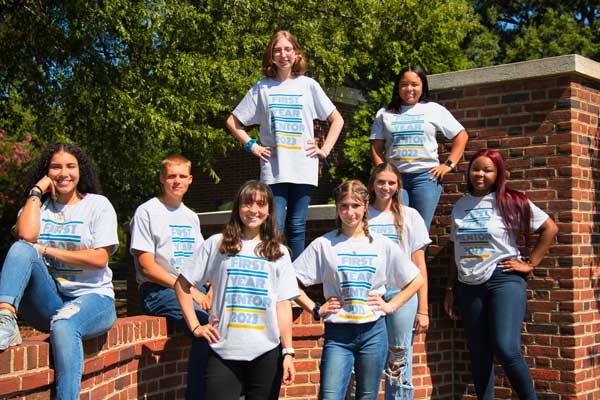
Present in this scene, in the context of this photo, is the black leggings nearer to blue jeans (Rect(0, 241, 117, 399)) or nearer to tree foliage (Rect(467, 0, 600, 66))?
blue jeans (Rect(0, 241, 117, 399))

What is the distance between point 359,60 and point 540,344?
37.1 feet

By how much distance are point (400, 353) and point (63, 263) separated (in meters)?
2.25

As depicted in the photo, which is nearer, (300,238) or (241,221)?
(241,221)

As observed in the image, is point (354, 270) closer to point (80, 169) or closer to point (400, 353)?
point (400, 353)

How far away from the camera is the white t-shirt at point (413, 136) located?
19.2 feet


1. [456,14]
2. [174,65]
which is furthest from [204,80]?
[456,14]

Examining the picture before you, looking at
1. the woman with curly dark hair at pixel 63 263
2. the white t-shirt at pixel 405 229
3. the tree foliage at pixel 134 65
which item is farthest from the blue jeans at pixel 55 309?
the tree foliage at pixel 134 65

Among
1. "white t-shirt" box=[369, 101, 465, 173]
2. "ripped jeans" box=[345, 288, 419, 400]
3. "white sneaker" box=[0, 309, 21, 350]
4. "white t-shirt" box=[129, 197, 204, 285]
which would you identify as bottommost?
"ripped jeans" box=[345, 288, 419, 400]

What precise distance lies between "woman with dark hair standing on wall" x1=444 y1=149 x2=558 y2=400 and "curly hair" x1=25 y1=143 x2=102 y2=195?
2.74 meters

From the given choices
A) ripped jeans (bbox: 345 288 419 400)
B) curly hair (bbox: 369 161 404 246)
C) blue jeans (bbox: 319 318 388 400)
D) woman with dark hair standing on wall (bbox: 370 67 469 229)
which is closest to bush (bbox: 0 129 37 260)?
woman with dark hair standing on wall (bbox: 370 67 469 229)

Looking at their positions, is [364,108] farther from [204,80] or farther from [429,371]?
[429,371]

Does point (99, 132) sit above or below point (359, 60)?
below

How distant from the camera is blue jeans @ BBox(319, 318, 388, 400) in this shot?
163 inches

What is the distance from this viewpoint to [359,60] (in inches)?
655
